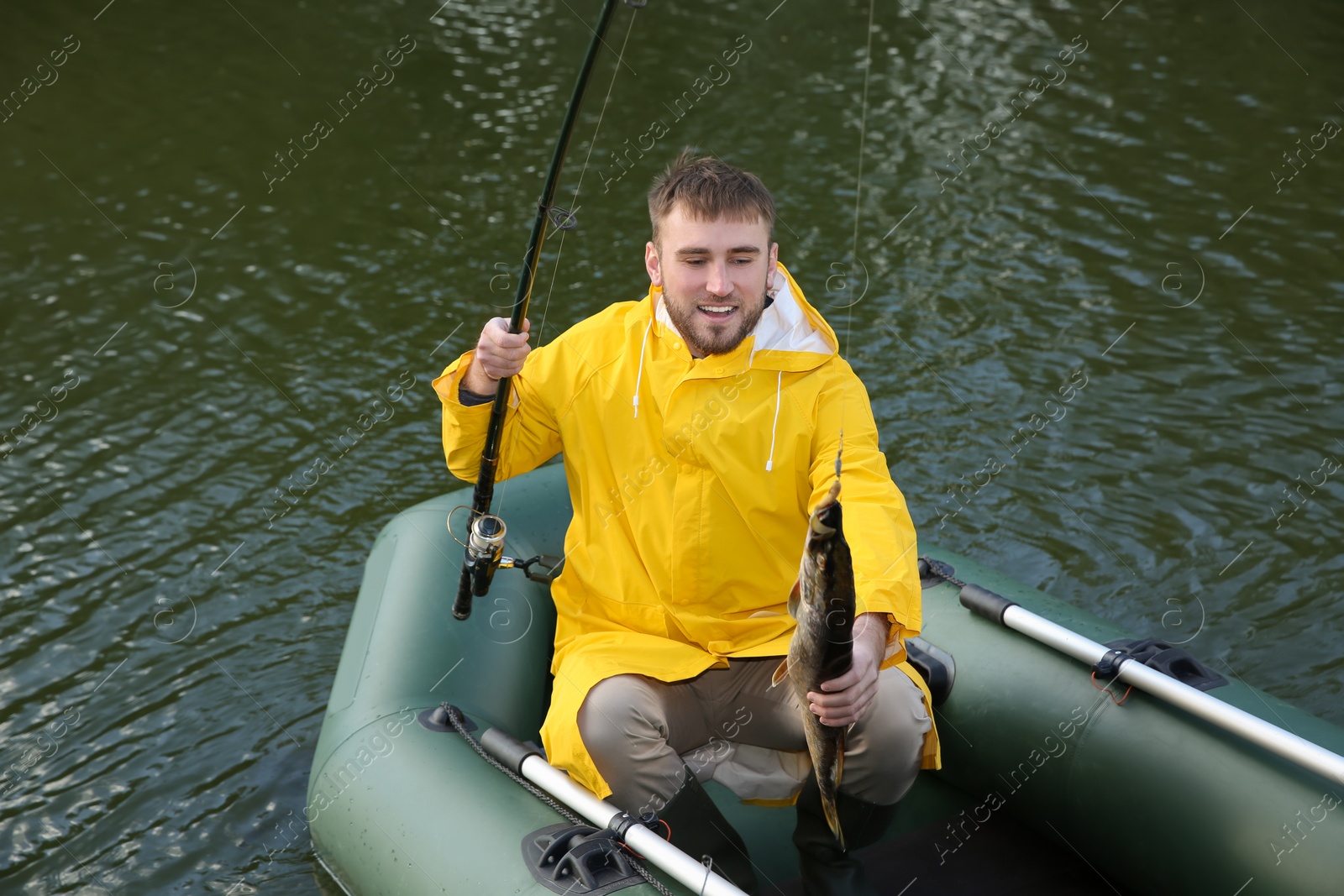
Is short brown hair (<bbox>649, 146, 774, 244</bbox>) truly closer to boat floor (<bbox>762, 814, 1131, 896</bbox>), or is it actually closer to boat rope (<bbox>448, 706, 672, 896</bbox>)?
boat rope (<bbox>448, 706, 672, 896</bbox>)

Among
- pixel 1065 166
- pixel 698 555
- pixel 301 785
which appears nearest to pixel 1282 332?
pixel 1065 166

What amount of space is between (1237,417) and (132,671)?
4.71m

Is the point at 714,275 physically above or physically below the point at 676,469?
above

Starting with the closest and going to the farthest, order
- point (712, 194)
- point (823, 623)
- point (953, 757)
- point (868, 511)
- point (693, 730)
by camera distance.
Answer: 1. point (823, 623)
2. point (868, 511)
3. point (712, 194)
4. point (693, 730)
5. point (953, 757)

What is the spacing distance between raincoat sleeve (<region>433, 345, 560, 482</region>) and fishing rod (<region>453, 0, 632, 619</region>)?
3 centimetres

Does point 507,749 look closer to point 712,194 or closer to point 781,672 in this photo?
point 781,672

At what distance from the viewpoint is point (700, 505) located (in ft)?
9.07

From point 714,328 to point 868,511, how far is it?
53cm

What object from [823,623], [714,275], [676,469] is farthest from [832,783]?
[714,275]

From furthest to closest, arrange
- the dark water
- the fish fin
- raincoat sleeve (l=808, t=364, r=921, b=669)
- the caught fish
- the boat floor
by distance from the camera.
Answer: the dark water, the boat floor, raincoat sleeve (l=808, t=364, r=921, b=669), the fish fin, the caught fish

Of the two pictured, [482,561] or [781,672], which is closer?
[781,672]

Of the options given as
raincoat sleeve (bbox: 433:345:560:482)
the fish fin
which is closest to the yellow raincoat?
raincoat sleeve (bbox: 433:345:560:482)

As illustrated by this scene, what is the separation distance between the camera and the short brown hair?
2660 millimetres

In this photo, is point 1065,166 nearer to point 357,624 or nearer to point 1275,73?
point 1275,73
